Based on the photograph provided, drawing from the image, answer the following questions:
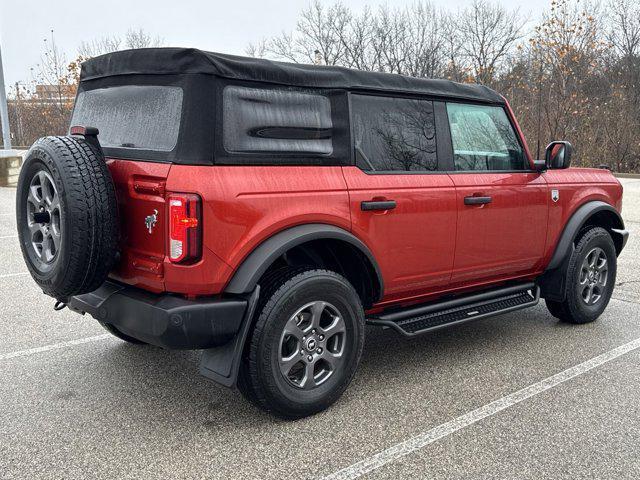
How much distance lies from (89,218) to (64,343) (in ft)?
6.66

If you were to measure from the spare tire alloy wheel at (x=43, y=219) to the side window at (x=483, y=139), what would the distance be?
2.51 meters

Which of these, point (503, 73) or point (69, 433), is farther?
point (503, 73)

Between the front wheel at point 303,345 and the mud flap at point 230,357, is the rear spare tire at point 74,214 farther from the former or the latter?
the front wheel at point 303,345

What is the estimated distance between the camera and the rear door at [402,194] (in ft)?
11.3

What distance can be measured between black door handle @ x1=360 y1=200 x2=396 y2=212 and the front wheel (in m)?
0.43

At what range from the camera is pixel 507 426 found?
313 cm

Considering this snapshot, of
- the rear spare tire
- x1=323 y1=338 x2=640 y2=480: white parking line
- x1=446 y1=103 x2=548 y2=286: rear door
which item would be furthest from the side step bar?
the rear spare tire

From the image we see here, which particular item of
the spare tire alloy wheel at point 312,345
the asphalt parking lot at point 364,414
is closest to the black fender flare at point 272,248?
the spare tire alloy wheel at point 312,345

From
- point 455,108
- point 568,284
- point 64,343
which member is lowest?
point 64,343

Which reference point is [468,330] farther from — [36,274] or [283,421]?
[36,274]

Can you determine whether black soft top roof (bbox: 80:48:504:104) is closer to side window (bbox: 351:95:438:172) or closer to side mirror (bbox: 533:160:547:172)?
side window (bbox: 351:95:438:172)

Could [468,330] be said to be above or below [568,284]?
below

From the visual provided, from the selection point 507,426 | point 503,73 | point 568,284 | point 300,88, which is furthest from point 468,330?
point 503,73

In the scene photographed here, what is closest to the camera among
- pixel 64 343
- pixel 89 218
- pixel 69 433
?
pixel 89 218
